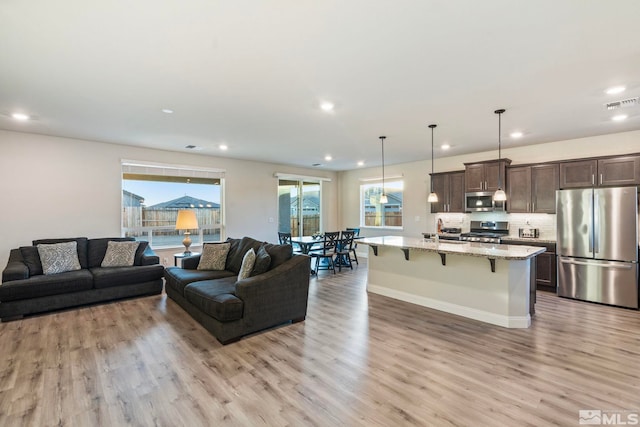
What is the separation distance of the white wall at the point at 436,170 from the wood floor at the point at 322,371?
2.68 meters

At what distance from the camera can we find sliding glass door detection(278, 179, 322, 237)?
28.1 ft

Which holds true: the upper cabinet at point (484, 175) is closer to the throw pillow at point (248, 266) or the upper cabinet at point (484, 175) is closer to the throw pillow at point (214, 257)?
the throw pillow at point (248, 266)

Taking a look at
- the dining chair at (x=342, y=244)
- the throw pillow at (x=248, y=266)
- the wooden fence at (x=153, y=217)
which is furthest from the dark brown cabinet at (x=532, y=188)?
the wooden fence at (x=153, y=217)

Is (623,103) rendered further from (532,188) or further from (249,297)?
(249,297)

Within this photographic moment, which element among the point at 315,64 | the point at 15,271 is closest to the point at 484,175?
the point at 315,64

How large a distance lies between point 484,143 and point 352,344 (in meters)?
4.57

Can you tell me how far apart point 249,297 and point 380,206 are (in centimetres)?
612

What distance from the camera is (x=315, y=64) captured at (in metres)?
2.68

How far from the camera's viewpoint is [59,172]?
525cm

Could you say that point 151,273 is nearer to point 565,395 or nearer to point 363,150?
point 363,150

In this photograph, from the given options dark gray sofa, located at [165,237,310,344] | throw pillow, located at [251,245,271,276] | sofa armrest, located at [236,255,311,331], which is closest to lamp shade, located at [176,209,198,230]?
dark gray sofa, located at [165,237,310,344]

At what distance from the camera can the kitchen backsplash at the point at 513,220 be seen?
5.71 m

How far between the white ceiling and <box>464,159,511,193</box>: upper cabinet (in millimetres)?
1239

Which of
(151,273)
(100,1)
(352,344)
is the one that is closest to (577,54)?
Answer: (352,344)
